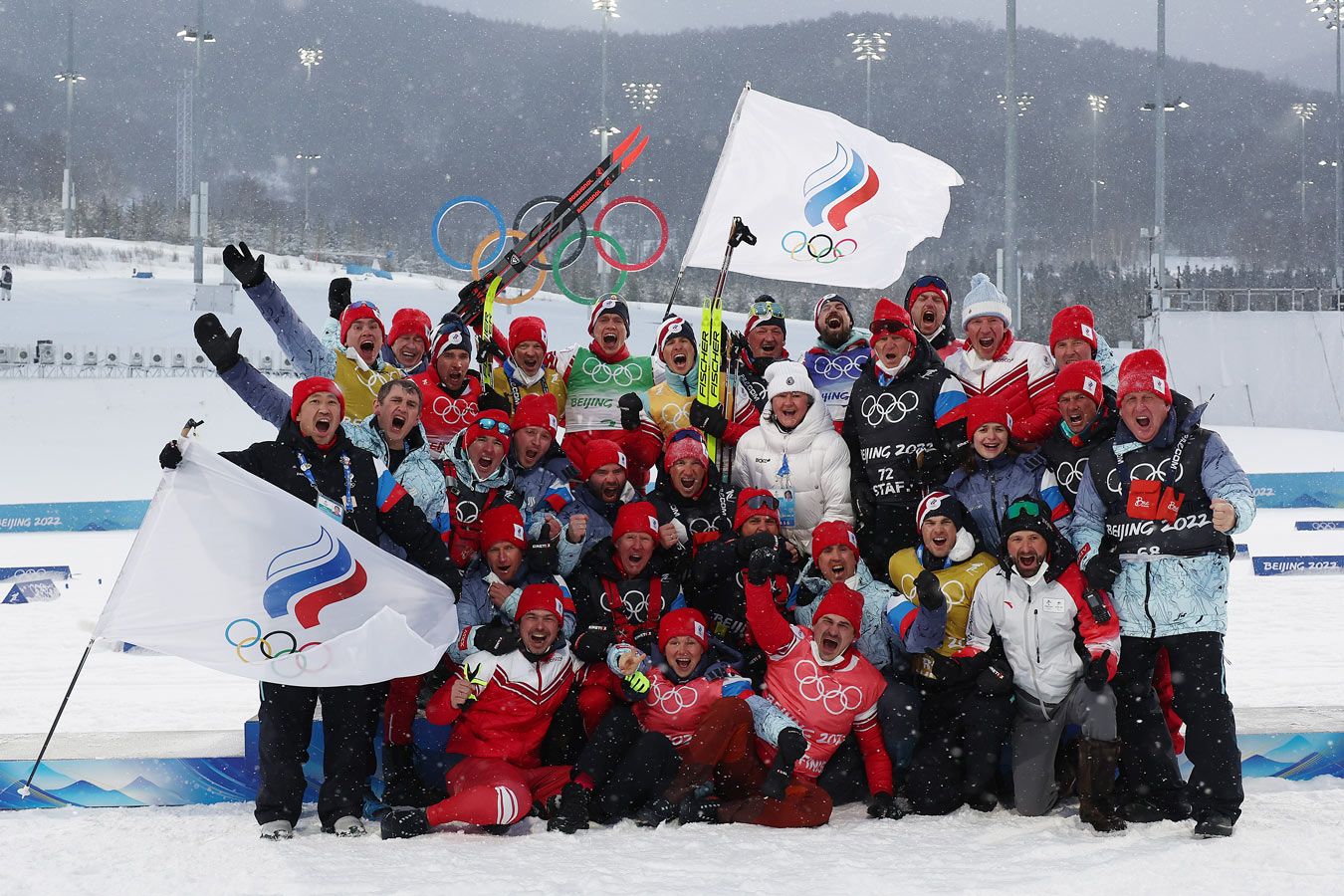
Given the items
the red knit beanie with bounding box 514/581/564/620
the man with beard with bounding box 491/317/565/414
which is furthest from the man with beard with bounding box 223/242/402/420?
the red knit beanie with bounding box 514/581/564/620

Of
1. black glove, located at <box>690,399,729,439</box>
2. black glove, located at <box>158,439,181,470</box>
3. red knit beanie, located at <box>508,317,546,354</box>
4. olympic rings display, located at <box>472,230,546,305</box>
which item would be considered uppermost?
olympic rings display, located at <box>472,230,546,305</box>

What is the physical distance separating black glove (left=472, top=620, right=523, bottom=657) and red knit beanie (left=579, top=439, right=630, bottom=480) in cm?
90

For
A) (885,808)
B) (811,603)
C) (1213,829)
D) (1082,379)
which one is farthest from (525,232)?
(1213,829)

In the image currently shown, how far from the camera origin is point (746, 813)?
4332mm

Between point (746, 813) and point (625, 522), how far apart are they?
1.22m

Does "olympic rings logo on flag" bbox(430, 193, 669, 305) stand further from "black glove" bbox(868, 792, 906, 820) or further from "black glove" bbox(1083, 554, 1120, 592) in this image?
"black glove" bbox(868, 792, 906, 820)

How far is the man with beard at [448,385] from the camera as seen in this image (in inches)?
216

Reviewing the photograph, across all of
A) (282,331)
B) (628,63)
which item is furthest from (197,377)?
(628,63)

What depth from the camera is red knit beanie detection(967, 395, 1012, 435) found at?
475 centimetres

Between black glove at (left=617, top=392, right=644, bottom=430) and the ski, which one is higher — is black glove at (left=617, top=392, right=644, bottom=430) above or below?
below

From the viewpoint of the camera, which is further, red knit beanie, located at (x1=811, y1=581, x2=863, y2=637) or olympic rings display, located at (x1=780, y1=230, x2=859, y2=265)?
olympic rings display, located at (x1=780, y1=230, x2=859, y2=265)

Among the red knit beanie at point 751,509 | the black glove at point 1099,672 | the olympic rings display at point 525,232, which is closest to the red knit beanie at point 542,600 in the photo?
the red knit beanie at point 751,509

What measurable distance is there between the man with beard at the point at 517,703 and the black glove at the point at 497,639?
0.09 ft

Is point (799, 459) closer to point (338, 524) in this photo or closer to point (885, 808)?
point (885, 808)
